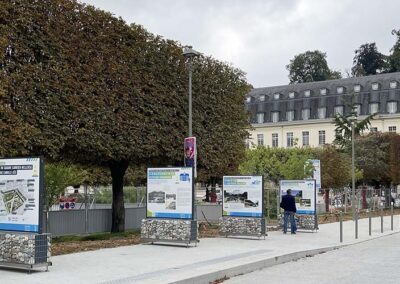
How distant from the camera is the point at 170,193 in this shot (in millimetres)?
18078

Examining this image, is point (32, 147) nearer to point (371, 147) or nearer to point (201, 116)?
point (201, 116)

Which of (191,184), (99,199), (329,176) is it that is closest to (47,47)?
(191,184)

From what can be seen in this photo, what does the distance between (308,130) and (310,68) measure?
80.3 ft

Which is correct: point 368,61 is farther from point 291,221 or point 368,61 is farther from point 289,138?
point 291,221

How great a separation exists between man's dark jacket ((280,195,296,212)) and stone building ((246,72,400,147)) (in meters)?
64.0

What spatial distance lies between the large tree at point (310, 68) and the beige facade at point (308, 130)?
67.8ft

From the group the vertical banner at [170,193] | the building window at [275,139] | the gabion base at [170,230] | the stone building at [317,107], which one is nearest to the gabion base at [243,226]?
the gabion base at [170,230]

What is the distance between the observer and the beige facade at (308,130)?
8781cm

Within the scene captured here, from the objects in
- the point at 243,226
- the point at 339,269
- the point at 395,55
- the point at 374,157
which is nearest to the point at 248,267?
the point at 339,269

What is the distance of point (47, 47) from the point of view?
18500 millimetres

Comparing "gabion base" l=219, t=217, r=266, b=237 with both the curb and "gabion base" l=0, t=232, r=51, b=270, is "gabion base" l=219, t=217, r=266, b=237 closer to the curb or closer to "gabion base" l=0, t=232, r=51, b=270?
the curb

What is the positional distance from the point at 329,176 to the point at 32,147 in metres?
29.4

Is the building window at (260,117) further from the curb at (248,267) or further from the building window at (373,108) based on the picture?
the curb at (248,267)

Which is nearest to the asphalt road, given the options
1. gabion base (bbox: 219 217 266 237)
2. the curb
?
the curb
